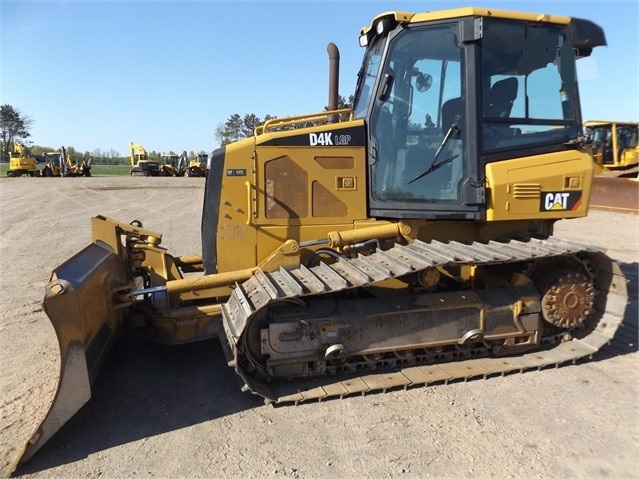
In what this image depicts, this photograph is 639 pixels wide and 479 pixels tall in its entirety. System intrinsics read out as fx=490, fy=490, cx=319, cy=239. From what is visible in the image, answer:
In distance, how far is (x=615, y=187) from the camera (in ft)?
49.6

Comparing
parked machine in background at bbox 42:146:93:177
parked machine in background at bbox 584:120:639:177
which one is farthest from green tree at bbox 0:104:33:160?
parked machine in background at bbox 584:120:639:177

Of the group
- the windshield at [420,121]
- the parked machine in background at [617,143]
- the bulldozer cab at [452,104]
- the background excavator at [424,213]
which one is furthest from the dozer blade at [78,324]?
the parked machine in background at [617,143]

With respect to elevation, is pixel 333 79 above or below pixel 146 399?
above

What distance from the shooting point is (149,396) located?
12.8 ft

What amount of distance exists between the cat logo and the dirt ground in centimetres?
141

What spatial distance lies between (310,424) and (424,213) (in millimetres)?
2028

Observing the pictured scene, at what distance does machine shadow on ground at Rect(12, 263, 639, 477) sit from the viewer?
10.8 feet

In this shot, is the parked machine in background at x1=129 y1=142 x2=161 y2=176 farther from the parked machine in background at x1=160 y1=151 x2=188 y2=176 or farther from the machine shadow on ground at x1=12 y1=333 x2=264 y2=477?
the machine shadow on ground at x1=12 y1=333 x2=264 y2=477

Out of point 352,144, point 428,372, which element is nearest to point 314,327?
point 428,372

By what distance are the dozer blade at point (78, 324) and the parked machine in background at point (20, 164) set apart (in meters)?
40.1

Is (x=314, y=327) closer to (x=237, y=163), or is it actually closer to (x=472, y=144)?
(x=237, y=163)

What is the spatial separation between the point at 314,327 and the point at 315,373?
0.41m

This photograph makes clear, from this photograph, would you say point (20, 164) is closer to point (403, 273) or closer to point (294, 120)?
point (294, 120)

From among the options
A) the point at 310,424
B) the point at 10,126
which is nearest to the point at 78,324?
the point at 310,424
